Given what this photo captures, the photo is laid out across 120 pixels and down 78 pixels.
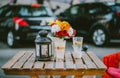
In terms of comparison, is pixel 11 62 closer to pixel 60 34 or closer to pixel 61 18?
pixel 60 34

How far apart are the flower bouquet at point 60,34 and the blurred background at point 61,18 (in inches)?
198

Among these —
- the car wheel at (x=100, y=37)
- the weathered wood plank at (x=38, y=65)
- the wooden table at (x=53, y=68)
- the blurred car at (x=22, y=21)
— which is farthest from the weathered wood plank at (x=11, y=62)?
the car wheel at (x=100, y=37)

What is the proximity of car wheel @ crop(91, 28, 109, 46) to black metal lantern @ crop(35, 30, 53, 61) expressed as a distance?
553 centimetres

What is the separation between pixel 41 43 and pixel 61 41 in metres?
0.24

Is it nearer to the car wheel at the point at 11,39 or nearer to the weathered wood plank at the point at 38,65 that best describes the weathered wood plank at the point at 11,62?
the weathered wood plank at the point at 38,65

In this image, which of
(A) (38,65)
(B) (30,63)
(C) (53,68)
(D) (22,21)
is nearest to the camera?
(C) (53,68)

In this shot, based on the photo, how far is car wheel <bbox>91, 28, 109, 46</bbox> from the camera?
9.92m

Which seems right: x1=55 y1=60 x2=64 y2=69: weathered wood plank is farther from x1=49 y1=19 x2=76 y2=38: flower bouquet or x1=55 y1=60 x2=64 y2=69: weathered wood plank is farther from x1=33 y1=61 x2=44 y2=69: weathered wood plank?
x1=49 y1=19 x2=76 y2=38: flower bouquet

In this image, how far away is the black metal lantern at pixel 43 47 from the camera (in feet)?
14.5

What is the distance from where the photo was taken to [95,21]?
10234 millimetres

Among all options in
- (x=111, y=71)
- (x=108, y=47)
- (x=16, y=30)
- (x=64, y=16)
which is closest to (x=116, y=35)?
(x=108, y=47)

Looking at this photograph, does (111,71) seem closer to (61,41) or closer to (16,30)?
(61,41)

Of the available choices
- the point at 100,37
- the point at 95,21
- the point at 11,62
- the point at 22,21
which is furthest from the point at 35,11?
the point at 11,62

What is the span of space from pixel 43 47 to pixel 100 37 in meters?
5.70
